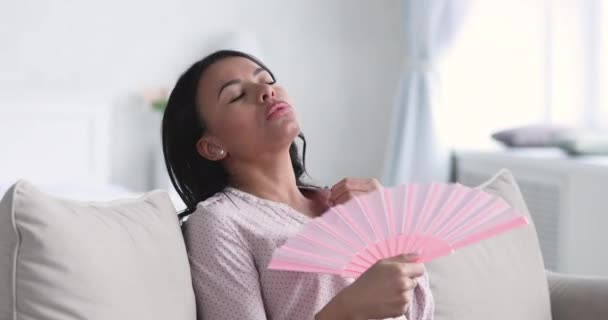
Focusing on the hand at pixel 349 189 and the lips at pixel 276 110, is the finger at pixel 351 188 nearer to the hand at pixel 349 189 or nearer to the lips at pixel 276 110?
the hand at pixel 349 189

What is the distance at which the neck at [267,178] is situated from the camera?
1.54 m

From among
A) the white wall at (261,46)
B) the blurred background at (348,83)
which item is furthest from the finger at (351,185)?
the white wall at (261,46)

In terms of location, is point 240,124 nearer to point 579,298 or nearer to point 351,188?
point 351,188

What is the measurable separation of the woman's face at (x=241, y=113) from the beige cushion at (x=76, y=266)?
1.04ft

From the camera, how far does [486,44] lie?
4047 millimetres

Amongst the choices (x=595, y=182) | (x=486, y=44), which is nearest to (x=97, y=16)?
(x=486, y=44)

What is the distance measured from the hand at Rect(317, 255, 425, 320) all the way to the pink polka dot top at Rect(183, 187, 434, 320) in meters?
0.18

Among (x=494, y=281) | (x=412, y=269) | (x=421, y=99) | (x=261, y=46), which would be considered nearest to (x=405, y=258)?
(x=412, y=269)

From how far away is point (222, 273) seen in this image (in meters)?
1.32

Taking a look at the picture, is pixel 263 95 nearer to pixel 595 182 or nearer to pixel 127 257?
pixel 127 257

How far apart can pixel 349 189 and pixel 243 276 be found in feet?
1.02

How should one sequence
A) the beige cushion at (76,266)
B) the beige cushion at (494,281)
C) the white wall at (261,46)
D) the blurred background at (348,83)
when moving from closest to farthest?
the beige cushion at (76,266) → the beige cushion at (494,281) → the blurred background at (348,83) → the white wall at (261,46)

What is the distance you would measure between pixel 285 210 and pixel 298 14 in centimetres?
294

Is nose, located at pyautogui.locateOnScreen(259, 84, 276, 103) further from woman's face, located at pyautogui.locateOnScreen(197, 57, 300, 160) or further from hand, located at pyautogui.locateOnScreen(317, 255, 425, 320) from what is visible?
hand, located at pyautogui.locateOnScreen(317, 255, 425, 320)
